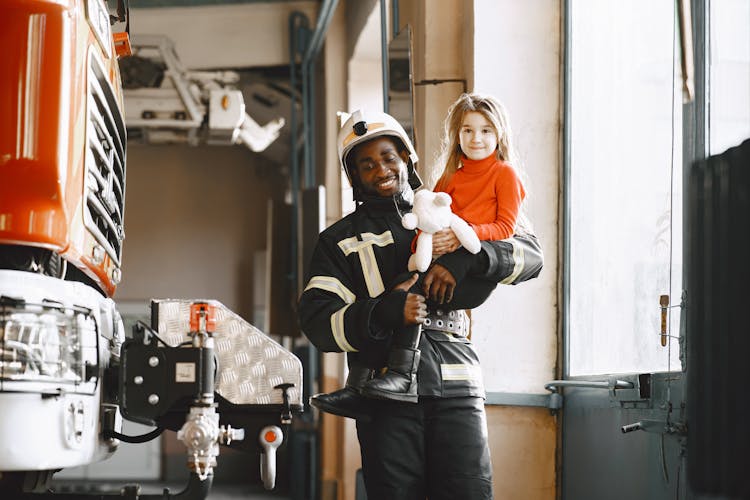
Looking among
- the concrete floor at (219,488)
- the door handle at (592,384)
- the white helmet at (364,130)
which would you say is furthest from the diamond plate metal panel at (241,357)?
the concrete floor at (219,488)

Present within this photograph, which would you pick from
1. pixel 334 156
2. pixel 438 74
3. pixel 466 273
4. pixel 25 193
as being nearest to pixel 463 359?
pixel 466 273

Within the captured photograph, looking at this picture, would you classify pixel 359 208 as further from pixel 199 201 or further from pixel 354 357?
pixel 199 201

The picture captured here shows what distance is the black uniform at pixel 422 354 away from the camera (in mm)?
3574

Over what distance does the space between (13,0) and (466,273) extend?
1.68 m

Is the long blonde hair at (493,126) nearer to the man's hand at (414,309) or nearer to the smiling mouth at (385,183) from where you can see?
the smiling mouth at (385,183)

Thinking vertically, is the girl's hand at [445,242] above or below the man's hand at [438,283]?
above

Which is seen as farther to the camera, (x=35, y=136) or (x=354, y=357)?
(x=354, y=357)

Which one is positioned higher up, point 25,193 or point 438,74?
point 438,74

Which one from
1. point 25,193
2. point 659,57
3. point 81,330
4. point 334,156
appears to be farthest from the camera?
point 334,156

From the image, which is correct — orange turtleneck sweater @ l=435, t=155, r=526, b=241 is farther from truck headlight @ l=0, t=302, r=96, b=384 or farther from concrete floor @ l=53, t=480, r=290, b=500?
concrete floor @ l=53, t=480, r=290, b=500

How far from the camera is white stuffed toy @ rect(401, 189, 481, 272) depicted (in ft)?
11.7

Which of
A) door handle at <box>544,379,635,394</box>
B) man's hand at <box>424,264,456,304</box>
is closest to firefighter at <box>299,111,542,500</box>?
man's hand at <box>424,264,456,304</box>

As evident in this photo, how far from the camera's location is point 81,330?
3629 mm

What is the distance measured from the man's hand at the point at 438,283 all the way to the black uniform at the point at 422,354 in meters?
0.03
